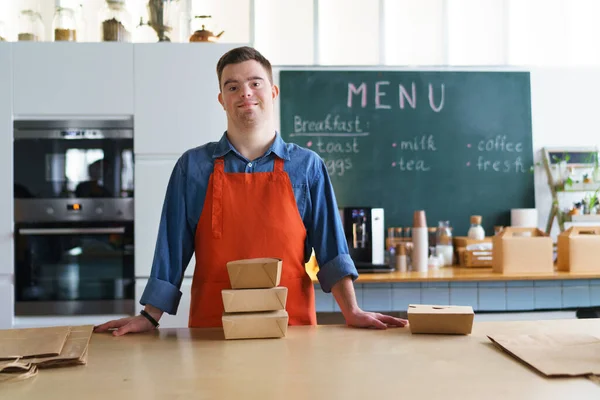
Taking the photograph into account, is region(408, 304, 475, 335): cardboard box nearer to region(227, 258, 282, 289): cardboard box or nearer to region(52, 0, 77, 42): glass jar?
region(227, 258, 282, 289): cardboard box

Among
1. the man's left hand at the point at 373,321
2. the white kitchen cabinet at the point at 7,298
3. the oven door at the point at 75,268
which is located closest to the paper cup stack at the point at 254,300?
the man's left hand at the point at 373,321

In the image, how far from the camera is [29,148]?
10.5 feet

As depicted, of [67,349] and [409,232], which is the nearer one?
[67,349]

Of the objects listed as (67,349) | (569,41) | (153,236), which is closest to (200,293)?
(67,349)

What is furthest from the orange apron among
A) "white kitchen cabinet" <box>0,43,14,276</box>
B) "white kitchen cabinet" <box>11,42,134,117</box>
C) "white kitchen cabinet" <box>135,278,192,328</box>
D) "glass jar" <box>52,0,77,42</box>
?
"glass jar" <box>52,0,77,42</box>

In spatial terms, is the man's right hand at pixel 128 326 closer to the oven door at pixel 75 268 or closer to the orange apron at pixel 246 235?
the orange apron at pixel 246 235

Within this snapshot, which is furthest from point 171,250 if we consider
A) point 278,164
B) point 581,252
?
point 581,252

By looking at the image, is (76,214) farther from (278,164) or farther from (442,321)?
(442,321)

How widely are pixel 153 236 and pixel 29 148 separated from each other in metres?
0.78

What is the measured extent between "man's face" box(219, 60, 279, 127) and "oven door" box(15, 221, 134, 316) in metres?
1.61

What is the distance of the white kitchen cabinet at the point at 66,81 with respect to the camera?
3.18 metres

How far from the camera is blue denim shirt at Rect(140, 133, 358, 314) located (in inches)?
71.2

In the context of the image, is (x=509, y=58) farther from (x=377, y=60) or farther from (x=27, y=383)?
(x=27, y=383)

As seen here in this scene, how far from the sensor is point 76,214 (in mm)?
3223
